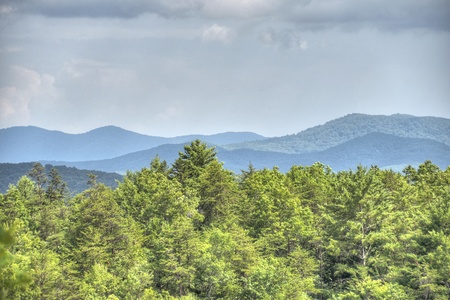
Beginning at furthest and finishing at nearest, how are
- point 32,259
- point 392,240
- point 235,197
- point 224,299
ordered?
point 235,197
point 392,240
point 224,299
point 32,259

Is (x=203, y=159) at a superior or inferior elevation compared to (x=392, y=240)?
superior

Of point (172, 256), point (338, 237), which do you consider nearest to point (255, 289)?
point (172, 256)

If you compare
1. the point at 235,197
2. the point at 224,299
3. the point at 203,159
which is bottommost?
the point at 224,299

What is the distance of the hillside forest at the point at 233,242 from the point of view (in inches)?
1721

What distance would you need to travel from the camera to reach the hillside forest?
4372 centimetres

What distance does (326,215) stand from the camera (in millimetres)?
56438

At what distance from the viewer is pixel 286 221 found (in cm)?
5859

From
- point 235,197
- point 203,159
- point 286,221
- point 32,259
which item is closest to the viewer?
point 32,259

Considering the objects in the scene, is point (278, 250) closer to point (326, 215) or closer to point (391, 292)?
point (326, 215)

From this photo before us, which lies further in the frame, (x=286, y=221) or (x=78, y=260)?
(x=286, y=221)

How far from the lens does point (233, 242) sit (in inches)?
1975

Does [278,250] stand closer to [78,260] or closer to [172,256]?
[172,256]

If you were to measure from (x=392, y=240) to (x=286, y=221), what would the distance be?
37.7ft

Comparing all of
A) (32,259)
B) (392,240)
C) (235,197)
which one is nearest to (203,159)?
(235,197)
